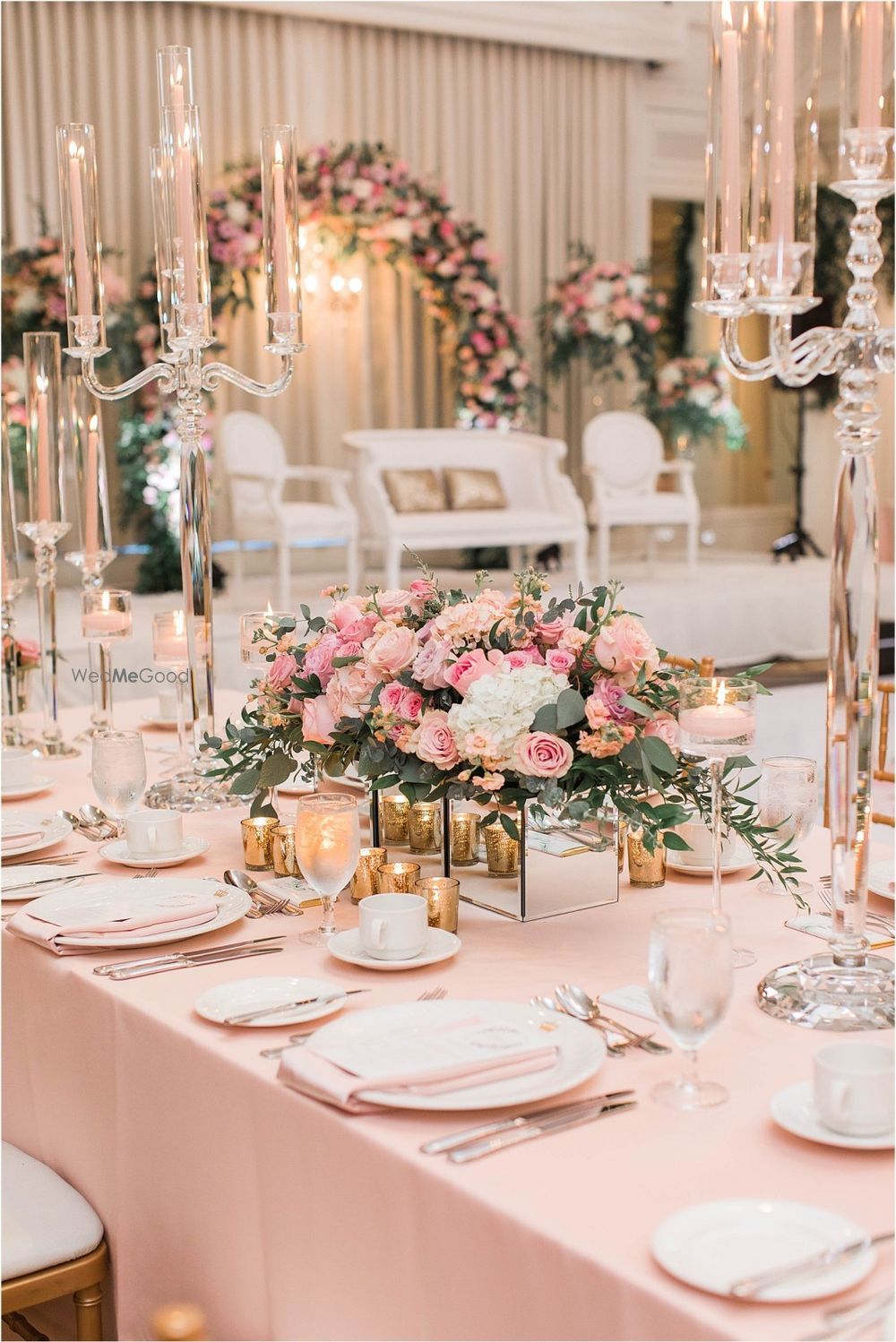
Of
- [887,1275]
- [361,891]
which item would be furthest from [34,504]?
[887,1275]

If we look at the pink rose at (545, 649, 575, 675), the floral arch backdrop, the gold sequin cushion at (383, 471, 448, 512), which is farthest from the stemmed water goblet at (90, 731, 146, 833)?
the gold sequin cushion at (383, 471, 448, 512)

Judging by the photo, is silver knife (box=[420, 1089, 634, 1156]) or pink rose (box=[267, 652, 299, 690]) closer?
silver knife (box=[420, 1089, 634, 1156])

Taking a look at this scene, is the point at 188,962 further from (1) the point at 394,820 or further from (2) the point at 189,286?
(2) the point at 189,286

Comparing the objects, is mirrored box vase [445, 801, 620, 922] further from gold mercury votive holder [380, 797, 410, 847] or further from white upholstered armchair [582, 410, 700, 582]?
white upholstered armchair [582, 410, 700, 582]

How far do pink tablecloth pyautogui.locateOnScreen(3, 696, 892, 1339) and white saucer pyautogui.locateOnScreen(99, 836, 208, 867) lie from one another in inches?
9.9

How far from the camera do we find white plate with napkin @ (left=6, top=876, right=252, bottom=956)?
1.59 meters

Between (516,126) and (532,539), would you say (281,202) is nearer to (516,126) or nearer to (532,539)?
(532,539)

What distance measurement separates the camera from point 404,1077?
1.17 metres

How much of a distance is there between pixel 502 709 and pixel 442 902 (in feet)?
0.75

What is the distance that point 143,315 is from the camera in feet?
24.7

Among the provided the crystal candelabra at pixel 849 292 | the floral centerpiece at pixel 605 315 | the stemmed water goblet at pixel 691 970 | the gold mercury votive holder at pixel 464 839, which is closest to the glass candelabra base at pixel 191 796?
the gold mercury votive holder at pixel 464 839

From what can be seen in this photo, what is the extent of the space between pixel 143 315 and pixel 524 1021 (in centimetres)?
679

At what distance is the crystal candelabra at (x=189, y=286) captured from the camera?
2.17m

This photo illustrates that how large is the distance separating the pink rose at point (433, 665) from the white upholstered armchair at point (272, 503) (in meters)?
4.90
